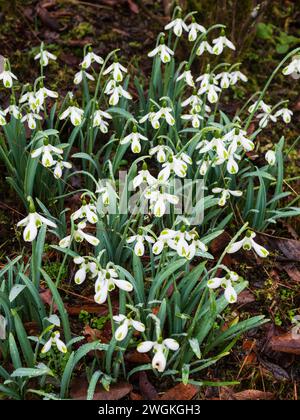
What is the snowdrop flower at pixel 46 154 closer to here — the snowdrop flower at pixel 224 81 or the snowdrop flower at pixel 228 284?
the snowdrop flower at pixel 228 284

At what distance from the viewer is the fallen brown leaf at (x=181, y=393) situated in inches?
95.9

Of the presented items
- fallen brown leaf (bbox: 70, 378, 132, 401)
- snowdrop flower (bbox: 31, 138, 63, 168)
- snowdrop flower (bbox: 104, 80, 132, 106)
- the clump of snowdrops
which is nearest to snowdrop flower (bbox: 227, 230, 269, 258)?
the clump of snowdrops

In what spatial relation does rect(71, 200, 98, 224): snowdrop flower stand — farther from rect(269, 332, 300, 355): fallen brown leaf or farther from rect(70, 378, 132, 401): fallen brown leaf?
rect(269, 332, 300, 355): fallen brown leaf

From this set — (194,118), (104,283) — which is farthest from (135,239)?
(194,118)

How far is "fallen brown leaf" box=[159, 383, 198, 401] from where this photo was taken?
7.99ft

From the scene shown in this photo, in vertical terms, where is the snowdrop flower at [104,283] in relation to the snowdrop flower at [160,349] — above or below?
above

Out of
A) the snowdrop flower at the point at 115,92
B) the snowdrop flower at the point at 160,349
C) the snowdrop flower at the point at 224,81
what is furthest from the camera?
the snowdrop flower at the point at 224,81

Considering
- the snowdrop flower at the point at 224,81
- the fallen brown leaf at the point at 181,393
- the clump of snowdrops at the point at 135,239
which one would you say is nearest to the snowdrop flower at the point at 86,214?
the clump of snowdrops at the point at 135,239

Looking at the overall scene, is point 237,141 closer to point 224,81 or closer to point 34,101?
point 224,81

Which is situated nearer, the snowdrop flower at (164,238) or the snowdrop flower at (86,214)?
the snowdrop flower at (164,238)

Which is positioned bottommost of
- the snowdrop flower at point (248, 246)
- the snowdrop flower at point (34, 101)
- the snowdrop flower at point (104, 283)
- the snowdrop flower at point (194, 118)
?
the snowdrop flower at point (104, 283)

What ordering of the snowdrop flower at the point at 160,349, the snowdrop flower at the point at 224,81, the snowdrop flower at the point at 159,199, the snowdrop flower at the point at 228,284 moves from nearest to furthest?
the snowdrop flower at the point at 160,349
the snowdrop flower at the point at 228,284
the snowdrop flower at the point at 159,199
the snowdrop flower at the point at 224,81

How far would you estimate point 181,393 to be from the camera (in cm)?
244
